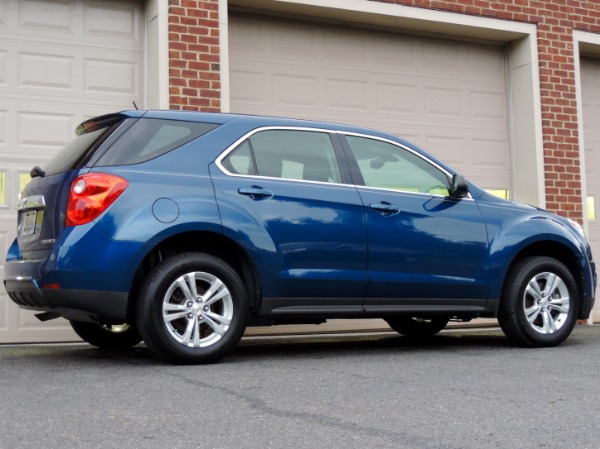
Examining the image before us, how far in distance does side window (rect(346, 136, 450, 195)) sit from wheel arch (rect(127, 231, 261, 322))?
1166mm

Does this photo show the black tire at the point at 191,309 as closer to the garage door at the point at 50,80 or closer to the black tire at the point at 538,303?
the black tire at the point at 538,303

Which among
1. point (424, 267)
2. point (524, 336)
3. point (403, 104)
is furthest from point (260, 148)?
point (403, 104)

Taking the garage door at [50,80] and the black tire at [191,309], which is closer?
the black tire at [191,309]

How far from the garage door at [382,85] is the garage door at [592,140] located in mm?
1280

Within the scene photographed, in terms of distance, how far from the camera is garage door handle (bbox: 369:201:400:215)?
21.6ft

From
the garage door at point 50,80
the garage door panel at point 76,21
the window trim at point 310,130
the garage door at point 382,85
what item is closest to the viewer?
the window trim at point 310,130

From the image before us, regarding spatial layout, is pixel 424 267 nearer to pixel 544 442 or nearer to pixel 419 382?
pixel 419 382

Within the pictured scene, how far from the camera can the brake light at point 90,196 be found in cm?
565

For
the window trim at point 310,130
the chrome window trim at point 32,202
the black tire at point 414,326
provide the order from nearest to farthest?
the chrome window trim at point 32,202, the window trim at point 310,130, the black tire at point 414,326

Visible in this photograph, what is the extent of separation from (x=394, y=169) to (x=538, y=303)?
1549 mm

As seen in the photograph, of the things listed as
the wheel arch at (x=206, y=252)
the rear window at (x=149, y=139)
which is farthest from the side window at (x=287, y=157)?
the wheel arch at (x=206, y=252)

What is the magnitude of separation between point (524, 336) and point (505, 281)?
17.4 inches

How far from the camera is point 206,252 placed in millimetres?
6090

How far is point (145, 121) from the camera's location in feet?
19.9
